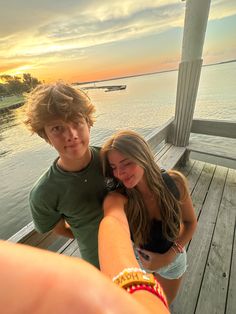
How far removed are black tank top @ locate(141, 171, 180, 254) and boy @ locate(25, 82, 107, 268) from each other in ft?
1.12

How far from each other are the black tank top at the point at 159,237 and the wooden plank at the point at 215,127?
90.8 inches

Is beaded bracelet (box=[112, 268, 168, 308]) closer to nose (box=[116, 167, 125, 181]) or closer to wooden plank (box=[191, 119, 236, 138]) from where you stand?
nose (box=[116, 167, 125, 181])

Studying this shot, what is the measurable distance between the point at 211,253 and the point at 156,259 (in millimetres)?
991

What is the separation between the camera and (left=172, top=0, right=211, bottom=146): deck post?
2.33 m

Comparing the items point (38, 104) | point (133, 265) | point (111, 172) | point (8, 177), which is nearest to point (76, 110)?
point (38, 104)

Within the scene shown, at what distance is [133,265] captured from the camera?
51 centimetres

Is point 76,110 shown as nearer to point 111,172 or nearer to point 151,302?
point 111,172

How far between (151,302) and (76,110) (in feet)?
2.74

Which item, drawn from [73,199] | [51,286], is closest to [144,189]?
[73,199]

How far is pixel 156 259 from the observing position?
112 centimetres

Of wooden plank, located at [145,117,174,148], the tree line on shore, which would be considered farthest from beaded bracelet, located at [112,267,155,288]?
wooden plank, located at [145,117,174,148]

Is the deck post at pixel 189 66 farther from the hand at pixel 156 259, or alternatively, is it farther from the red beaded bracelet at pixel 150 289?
the red beaded bracelet at pixel 150 289

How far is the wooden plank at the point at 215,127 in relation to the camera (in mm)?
2865

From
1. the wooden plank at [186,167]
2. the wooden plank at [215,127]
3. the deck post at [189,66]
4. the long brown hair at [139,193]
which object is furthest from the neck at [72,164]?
the wooden plank at [215,127]
